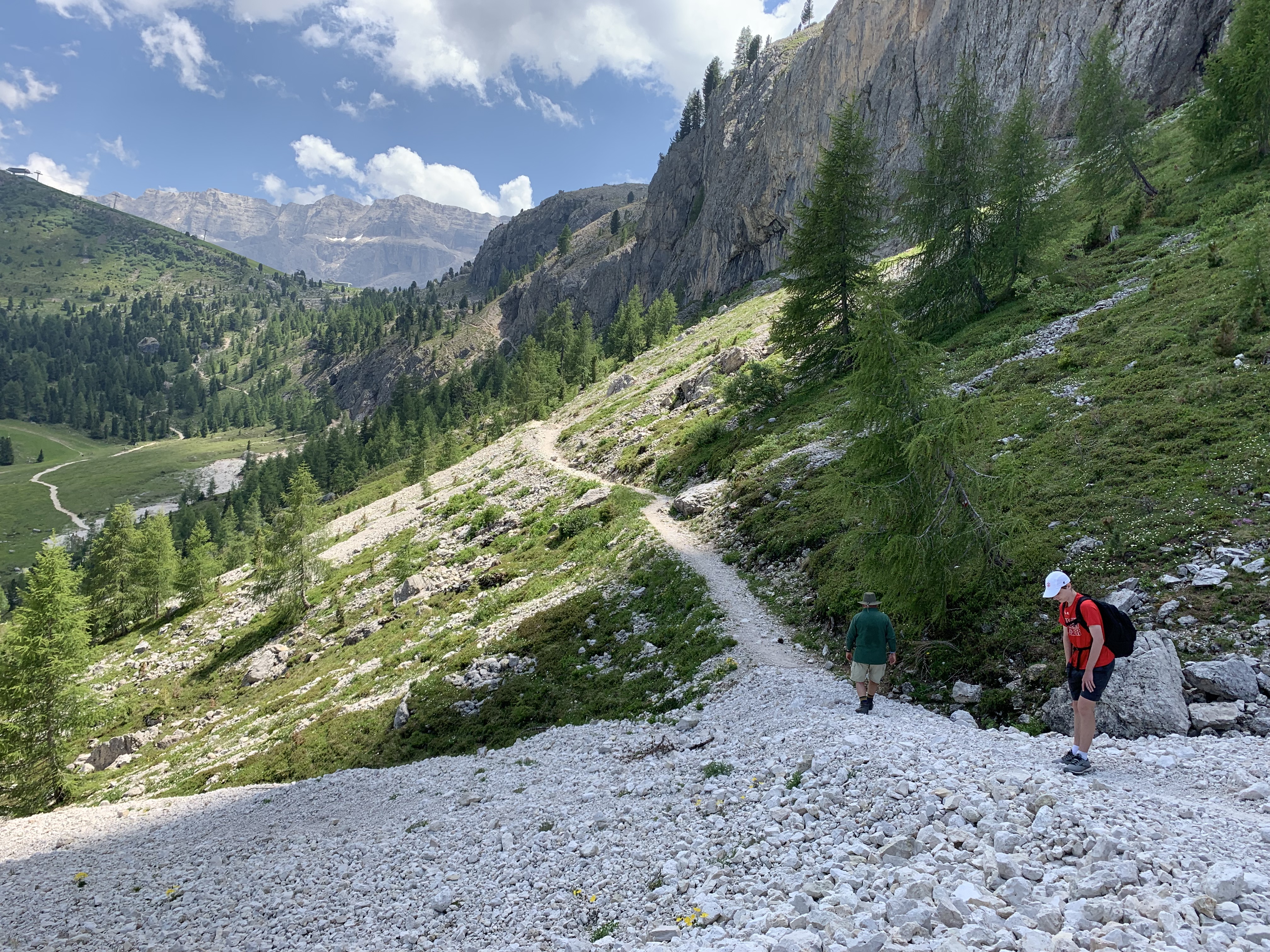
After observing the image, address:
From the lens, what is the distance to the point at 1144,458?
619 inches

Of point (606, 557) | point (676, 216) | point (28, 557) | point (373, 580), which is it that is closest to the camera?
point (606, 557)

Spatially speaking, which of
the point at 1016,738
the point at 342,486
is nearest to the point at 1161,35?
the point at 1016,738

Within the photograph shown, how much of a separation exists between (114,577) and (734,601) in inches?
2721

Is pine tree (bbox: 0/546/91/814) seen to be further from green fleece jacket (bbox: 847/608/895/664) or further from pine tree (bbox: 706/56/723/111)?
pine tree (bbox: 706/56/723/111)

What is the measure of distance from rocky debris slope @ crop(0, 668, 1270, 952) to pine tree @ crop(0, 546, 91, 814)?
13.8 m

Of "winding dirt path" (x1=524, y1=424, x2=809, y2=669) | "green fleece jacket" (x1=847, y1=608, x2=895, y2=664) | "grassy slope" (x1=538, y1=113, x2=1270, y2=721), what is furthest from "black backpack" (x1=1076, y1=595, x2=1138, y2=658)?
"winding dirt path" (x1=524, y1=424, x2=809, y2=669)

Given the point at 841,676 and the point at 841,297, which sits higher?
the point at 841,297

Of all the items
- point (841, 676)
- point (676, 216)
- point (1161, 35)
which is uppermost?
point (676, 216)

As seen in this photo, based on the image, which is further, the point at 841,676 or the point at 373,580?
the point at 373,580

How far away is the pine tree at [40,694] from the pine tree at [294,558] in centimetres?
1402

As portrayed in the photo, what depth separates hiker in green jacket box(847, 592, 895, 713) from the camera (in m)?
12.5

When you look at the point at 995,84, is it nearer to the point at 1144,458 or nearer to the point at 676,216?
the point at 1144,458

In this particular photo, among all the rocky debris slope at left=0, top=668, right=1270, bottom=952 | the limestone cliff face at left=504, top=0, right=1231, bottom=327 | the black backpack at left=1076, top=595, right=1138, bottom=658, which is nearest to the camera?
the rocky debris slope at left=0, top=668, right=1270, bottom=952

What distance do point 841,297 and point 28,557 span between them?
20489cm
